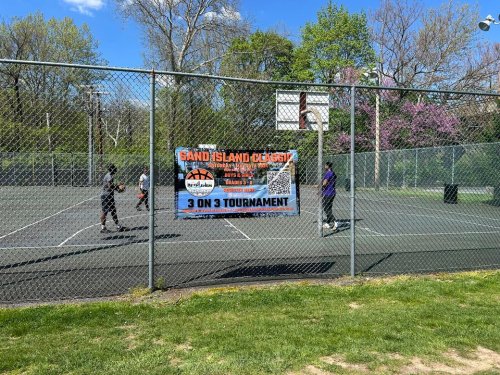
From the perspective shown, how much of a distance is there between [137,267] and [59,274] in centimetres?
113

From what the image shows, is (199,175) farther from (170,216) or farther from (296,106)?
(170,216)

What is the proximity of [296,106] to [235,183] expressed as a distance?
5.77 ft

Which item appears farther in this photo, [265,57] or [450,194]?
[265,57]

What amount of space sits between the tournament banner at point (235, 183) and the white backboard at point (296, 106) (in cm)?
88

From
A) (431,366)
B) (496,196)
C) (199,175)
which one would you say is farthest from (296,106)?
(496,196)

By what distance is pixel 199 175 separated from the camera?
19.1ft

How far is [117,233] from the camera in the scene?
11641 mm

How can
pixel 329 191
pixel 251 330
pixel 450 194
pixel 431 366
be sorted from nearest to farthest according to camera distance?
pixel 431 366
pixel 251 330
pixel 329 191
pixel 450 194

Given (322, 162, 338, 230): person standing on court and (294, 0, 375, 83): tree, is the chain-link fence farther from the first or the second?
(294, 0, 375, 83): tree

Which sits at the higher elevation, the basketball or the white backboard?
the white backboard

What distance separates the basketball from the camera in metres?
5.80

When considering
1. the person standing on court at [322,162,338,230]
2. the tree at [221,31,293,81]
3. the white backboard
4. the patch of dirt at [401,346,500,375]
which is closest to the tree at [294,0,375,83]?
the tree at [221,31,293,81]

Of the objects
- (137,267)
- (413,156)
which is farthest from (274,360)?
(413,156)

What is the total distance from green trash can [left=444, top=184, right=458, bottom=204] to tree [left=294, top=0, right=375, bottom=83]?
79.9 ft
